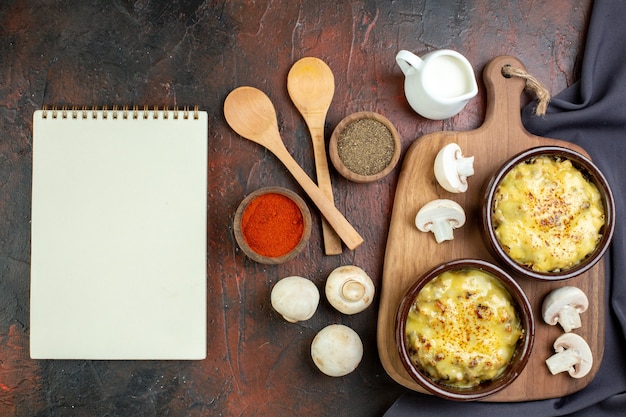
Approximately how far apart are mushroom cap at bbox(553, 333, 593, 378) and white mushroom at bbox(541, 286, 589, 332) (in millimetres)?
25

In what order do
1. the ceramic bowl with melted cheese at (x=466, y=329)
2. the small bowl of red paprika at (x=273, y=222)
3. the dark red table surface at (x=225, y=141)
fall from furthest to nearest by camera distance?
the dark red table surface at (x=225, y=141)
the small bowl of red paprika at (x=273, y=222)
the ceramic bowl with melted cheese at (x=466, y=329)

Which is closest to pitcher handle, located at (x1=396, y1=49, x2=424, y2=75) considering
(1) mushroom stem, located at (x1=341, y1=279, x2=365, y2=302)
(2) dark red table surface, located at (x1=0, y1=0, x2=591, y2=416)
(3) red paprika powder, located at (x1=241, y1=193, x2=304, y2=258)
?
(2) dark red table surface, located at (x1=0, y1=0, x2=591, y2=416)

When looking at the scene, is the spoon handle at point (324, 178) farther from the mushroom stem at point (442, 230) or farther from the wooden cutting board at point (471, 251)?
the mushroom stem at point (442, 230)

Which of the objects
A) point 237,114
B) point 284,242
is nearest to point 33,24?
point 237,114

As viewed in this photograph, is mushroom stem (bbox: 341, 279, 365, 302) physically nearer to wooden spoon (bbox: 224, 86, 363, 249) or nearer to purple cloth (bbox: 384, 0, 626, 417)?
wooden spoon (bbox: 224, 86, 363, 249)

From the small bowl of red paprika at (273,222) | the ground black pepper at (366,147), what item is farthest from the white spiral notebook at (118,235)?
the ground black pepper at (366,147)

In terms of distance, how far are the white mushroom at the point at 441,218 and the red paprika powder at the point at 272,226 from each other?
308 mm

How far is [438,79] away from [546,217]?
0.44 metres

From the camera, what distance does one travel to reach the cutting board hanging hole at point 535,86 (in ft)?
5.34

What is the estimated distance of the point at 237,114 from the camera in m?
1.66

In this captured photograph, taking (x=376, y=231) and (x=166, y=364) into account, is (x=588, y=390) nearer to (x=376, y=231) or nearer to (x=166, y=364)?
(x=376, y=231)

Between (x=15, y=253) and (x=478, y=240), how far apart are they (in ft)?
4.03

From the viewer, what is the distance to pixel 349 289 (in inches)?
61.6

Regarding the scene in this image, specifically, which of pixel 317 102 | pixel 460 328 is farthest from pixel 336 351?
pixel 317 102
